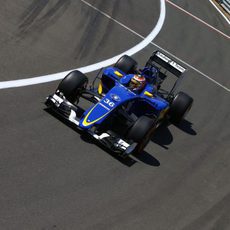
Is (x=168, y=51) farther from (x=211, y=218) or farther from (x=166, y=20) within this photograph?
(x=211, y=218)

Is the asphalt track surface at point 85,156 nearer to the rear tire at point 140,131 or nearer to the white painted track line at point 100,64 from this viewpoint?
the white painted track line at point 100,64

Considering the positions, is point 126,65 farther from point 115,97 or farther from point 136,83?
point 115,97

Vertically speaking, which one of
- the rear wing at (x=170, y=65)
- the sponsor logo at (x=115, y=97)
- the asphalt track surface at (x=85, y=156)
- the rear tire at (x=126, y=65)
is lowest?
the asphalt track surface at (x=85, y=156)

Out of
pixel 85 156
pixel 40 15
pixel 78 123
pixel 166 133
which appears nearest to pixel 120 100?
pixel 78 123

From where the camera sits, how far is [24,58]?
13.8 m

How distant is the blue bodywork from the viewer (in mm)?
11632

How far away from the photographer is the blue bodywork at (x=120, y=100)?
11.6 metres

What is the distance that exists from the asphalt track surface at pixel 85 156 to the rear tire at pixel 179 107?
368 millimetres

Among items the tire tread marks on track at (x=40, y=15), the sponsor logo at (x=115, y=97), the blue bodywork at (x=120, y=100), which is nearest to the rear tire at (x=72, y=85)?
the blue bodywork at (x=120, y=100)

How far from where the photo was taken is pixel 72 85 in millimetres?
12047

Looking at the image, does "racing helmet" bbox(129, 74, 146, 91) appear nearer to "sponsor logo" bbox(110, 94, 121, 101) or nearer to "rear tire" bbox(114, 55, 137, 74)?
"sponsor logo" bbox(110, 94, 121, 101)

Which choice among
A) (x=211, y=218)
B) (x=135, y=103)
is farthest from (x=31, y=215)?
(x=135, y=103)

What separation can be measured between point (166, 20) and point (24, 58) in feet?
33.8

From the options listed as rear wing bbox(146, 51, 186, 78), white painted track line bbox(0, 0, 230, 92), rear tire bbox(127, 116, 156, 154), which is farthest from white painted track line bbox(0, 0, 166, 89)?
rear tire bbox(127, 116, 156, 154)
